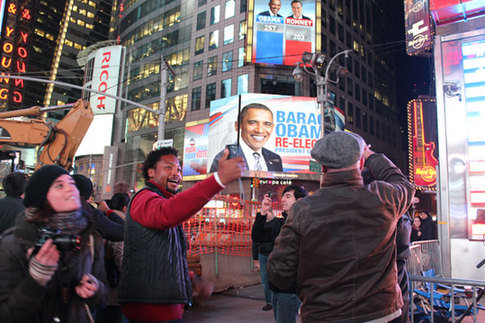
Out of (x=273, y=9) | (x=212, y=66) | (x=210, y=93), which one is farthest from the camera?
(x=212, y=66)

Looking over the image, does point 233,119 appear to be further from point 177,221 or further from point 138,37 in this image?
point 177,221

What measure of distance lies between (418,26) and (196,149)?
3564 cm

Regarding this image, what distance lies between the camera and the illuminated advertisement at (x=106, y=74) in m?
63.2

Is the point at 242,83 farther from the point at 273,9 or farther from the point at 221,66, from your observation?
the point at 273,9

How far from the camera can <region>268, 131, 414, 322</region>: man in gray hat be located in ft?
7.19

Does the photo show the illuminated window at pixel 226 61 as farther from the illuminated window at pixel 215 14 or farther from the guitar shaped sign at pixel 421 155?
the guitar shaped sign at pixel 421 155

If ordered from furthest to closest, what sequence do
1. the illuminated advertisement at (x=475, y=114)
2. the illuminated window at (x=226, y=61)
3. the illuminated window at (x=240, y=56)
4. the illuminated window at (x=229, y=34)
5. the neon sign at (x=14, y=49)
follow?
1. the illuminated window at (x=229, y=34)
2. the illuminated window at (x=226, y=61)
3. the neon sign at (x=14, y=49)
4. the illuminated window at (x=240, y=56)
5. the illuminated advertisement at (x=475, y=114)

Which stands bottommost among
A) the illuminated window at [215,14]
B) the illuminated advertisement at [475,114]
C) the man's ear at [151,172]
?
the man's ear at [151,172]

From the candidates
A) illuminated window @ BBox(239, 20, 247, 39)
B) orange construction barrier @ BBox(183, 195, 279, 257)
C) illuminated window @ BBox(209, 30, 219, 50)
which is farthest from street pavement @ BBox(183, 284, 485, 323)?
illuminated window @ BBox(209, 30, 219, 50)

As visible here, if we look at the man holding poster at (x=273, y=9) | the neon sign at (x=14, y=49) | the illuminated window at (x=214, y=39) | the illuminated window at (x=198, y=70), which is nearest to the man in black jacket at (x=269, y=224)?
the man holding poster at (x=273, y=9)

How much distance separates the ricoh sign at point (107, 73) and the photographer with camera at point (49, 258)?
65300mm

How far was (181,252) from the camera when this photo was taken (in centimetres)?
297

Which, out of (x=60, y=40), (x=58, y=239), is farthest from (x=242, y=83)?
(x=60, y=40)

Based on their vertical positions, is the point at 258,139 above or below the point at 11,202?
above
